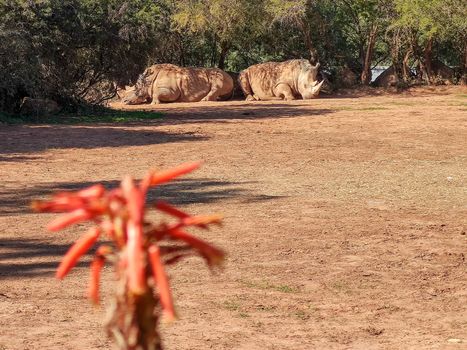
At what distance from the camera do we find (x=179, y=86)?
3791cm

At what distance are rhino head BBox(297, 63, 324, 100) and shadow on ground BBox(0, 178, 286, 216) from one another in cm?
2373

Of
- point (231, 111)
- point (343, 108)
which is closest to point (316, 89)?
point (343, 108)

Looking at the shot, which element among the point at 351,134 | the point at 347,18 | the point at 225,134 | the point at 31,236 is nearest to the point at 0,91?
the point at 225,134

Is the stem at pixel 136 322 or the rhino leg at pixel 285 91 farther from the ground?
the stem at pixel 136 322

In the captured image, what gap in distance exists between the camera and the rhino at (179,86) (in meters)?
37.5

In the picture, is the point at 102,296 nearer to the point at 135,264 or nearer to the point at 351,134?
the point at 135,264

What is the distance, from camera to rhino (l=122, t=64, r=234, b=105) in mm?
37531

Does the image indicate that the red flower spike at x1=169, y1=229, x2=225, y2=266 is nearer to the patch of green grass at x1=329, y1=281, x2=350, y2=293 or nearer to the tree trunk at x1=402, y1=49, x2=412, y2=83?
the patch of green grass at x1=329, y1=281, x2=350, y2=293

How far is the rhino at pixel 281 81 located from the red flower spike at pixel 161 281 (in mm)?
37418

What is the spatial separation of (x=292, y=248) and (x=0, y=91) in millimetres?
15472

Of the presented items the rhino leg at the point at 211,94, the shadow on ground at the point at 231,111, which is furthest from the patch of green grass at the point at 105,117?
the rhino leg at the point at 211,94

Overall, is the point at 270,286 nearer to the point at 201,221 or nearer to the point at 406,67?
the point at 201,221

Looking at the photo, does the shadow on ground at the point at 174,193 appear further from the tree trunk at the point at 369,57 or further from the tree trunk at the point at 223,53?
the tree trunk at the point at 223,53

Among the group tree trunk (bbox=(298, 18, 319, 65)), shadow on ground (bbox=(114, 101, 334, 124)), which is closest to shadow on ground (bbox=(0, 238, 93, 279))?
shadow on ground (bbox=(114, 101, 334, 124))
